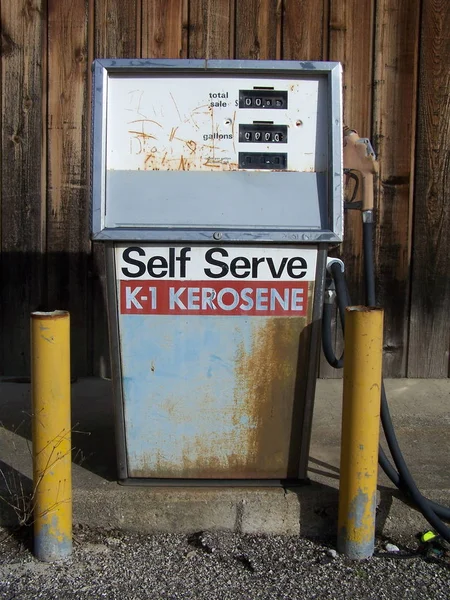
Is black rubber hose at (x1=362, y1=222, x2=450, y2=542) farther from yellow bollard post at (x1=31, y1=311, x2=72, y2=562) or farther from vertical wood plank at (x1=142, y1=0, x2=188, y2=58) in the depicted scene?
vertical wood plank at (x1=142, y1=0, x2=188, y2=58)

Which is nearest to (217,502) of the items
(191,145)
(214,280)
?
(214,280)

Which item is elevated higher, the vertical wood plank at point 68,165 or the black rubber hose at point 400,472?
the vertical wood plank at point 68,165

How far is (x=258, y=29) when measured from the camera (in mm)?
4641

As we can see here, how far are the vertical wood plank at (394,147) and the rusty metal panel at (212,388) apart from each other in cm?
187

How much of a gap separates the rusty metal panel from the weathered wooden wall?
1.79 meters

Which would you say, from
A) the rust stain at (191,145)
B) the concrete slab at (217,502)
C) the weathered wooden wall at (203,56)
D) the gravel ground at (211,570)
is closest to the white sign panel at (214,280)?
the rust stain at (191,145)

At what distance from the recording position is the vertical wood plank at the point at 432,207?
4660mm

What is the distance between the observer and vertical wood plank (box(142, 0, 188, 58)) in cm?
462

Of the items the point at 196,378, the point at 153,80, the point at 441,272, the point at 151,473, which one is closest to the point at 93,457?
the point at 151,473

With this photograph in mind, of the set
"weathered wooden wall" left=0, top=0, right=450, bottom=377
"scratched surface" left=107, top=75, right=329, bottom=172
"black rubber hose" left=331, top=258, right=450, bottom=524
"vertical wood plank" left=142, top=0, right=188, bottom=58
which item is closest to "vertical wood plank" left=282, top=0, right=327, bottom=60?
"weathered wooden wall" left=0, top=0, right=450, bottom=377

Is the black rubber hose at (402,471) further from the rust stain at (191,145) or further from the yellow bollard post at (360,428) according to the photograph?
the rust stain at (191,145)

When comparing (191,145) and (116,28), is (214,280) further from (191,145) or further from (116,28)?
(116,28)

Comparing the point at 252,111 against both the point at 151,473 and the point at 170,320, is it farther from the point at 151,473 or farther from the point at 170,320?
the point at 151,473

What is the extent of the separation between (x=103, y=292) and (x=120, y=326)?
1801 mm
